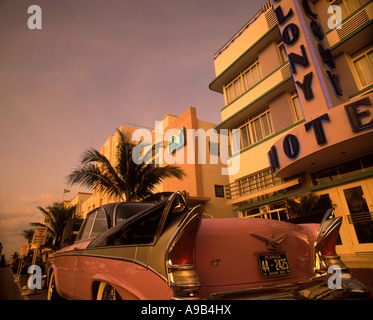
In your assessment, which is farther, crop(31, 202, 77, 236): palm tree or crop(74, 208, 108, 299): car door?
crop(31, 202, 77, 236): palm tree

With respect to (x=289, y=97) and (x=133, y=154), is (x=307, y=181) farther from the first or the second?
(x=133, y=154)

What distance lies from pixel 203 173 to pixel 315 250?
17.8 meters

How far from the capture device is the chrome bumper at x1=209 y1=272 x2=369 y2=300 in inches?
58.5

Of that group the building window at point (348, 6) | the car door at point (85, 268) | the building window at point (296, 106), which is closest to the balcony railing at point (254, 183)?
the building window at point (296, 106)

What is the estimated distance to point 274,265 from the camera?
1811 millimetres

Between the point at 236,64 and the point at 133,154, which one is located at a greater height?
the point at 236,64

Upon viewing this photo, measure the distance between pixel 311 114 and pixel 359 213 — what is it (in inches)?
160

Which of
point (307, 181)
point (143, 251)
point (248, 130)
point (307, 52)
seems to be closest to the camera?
point (143, 251)

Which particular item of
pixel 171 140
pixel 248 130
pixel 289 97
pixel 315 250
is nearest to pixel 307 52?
pixel 289 97

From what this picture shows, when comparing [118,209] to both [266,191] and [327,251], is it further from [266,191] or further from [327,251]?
[266,191]

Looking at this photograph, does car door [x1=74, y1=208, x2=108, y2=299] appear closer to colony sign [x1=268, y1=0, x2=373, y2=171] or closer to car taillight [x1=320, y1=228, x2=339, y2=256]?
car taillight [x1=320, y1=228, x2=339, y2=256]

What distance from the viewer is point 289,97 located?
37.3 feet

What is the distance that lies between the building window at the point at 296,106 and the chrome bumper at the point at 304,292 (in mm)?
10378

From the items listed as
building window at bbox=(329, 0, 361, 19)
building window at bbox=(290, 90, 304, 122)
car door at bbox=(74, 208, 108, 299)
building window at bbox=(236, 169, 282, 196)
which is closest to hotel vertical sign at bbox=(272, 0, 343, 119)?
building window at bbox=(329, 0, 361, 19)
